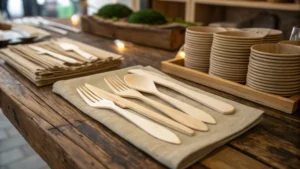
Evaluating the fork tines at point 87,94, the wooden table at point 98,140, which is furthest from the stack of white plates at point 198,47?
the fork tines at point 87,94

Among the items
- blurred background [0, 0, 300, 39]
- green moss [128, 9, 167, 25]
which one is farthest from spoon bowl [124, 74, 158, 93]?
blurred background [0, 0, 300, 39]

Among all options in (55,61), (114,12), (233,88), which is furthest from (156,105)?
(114,12)

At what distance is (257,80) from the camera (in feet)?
2.11

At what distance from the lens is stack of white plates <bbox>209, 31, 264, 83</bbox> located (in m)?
0.68

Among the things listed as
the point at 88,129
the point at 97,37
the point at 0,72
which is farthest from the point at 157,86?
the point at 97,37

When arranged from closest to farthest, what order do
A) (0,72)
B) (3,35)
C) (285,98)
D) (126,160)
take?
1. (126,160)
2. (285,98)
3. (0,72)
4. (3,35)

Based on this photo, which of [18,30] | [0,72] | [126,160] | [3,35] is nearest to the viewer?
[126,160]

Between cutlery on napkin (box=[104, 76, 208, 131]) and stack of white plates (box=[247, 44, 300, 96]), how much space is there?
0.22 metres

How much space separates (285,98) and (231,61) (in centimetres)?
16

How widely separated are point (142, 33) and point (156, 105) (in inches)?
29.5

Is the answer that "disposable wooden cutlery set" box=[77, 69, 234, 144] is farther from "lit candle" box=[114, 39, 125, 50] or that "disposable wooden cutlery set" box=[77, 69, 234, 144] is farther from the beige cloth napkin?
"lit candle" box=[114, 39, 125, 50]

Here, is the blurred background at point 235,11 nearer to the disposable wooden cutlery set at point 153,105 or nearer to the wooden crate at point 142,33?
the wooden crate at point 142,33

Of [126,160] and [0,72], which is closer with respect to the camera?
[126,160]

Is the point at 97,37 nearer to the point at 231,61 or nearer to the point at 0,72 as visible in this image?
the point at 0,72
